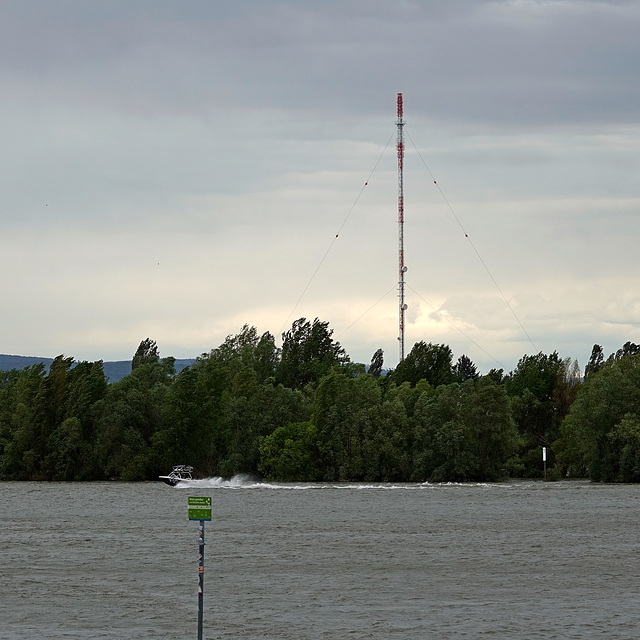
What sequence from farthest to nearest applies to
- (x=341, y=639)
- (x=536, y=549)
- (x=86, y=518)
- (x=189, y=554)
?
(x=86, y=518)
(x=536, y=549)
(x=189, y=554)
(x=341, y=639)

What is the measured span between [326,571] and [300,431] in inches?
4438

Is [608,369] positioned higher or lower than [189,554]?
higher

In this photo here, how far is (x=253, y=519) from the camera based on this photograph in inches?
3605

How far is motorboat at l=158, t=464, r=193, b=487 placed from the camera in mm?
153625

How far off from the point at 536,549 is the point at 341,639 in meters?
31.5

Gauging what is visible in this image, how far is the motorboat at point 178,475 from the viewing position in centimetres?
15362

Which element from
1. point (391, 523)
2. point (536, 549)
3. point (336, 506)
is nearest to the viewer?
point (536, 549)

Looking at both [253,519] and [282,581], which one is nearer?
[282,581]

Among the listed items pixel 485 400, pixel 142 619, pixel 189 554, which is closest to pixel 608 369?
pixel 485 400

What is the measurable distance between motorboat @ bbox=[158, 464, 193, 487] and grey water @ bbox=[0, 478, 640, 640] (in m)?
44.6

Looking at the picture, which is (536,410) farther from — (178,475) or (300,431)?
(178,475)

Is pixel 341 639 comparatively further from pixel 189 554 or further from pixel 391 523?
pixel 391 523

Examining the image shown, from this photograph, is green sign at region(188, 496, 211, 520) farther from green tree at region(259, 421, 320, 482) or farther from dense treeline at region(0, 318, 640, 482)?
green tree at region(259, 421, 320, 482)

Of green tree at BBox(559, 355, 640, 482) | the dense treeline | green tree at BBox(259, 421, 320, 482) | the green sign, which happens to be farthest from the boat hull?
the green sign
